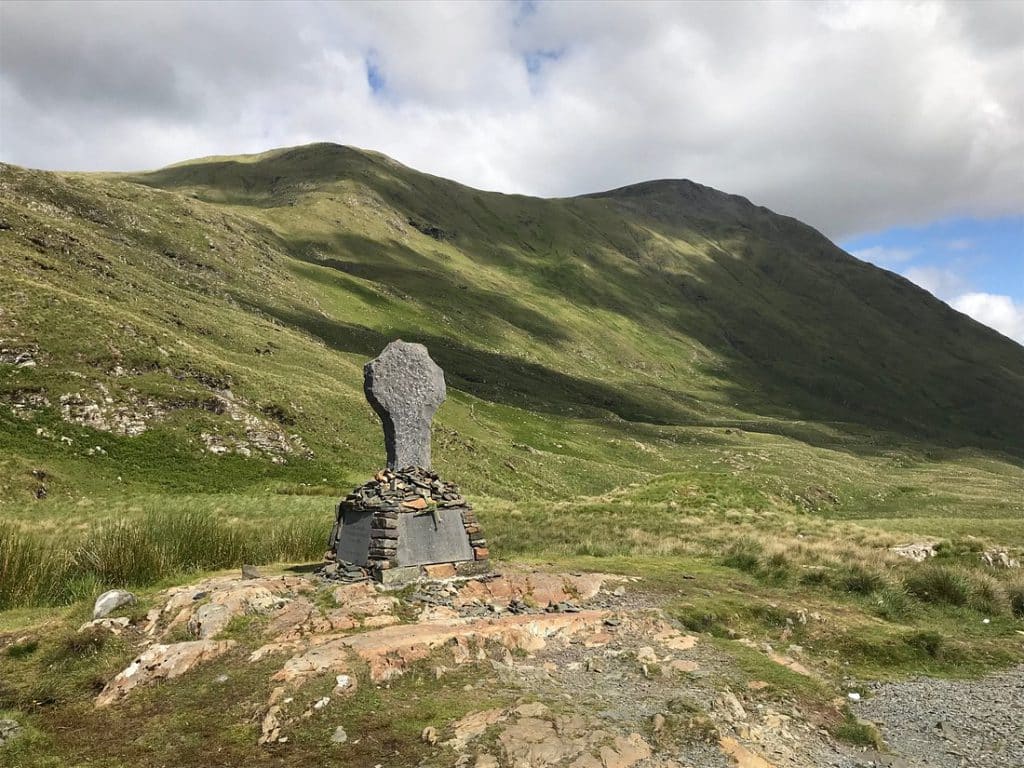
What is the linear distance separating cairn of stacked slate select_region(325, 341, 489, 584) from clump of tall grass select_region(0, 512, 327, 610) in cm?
508

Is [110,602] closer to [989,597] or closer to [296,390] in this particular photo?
[989,597]

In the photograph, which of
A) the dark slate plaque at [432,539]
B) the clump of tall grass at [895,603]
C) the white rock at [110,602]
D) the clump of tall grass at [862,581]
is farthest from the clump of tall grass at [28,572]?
the clump of tall grass at [862,581]

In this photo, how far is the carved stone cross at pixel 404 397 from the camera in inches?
744

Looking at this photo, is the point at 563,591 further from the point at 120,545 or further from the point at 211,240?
the point at 211,240

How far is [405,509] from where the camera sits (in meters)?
16.9

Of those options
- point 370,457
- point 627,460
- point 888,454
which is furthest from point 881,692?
point 888,454

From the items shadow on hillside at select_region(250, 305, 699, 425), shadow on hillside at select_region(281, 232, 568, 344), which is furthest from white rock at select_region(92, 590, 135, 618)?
shadow on hillside at select_region(281, 232, 568, 344)

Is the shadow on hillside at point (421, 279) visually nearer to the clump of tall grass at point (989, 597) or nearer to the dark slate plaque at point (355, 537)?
the dark slate plaque at point (355, 537)

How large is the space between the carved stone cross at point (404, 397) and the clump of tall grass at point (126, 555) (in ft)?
21.1

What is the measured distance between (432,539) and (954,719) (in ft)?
37.5

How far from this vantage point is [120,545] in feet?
61.4

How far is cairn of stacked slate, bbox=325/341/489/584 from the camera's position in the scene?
1652 cm

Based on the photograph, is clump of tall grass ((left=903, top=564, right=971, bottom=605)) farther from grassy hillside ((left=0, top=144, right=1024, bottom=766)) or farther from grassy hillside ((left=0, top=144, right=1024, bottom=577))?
grassy hillside ((left=0, top=144, right=1024, bottom=577))

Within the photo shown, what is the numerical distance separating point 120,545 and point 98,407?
24.4 metres
